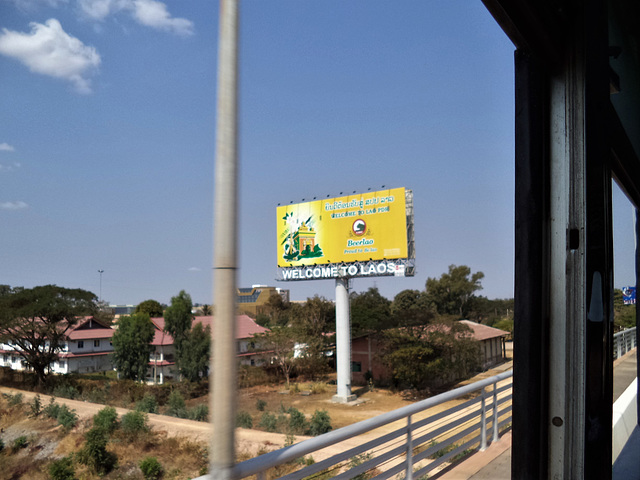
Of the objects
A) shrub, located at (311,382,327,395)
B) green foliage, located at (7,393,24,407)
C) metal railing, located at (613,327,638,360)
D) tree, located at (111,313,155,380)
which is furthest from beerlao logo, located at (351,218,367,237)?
green foliage, located at (7,393,24,407)

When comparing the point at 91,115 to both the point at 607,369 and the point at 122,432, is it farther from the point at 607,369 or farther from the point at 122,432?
the point at 122,432

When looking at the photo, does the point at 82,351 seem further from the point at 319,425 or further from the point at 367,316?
the point at 367,316

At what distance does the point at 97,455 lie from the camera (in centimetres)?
1967

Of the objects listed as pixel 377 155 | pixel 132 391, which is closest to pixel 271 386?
pixel 132 391

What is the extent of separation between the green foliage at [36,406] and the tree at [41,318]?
132 cm

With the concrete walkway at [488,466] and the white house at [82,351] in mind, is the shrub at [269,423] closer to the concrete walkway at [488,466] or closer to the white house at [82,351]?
the white house at [82,351]

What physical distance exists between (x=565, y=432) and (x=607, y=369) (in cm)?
22

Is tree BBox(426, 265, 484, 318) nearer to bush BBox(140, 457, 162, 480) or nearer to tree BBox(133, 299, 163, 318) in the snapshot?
tree BBox(133, 299, 163, 318)

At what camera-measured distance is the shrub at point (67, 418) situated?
2289 cm

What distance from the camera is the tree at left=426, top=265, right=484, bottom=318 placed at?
4288 cm

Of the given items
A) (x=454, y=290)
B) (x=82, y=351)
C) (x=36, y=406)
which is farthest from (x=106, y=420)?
(x=454, y=290)

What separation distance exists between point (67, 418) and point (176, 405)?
5.26 metres

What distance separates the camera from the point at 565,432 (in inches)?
52.9

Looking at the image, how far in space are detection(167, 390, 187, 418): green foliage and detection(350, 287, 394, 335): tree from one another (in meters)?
10.9
